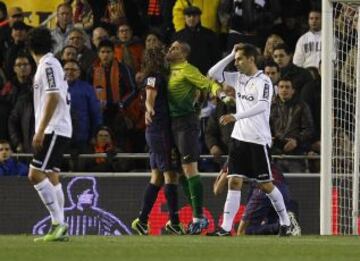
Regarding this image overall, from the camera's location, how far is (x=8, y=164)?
19547 mm

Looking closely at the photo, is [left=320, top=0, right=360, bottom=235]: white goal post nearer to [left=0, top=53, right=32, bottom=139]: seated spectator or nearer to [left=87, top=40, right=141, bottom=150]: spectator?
[left=87, top=40, right=141, bottom=150]: spectator

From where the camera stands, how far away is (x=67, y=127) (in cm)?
1470

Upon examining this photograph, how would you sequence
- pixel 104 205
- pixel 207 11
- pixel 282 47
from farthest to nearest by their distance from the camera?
pixel 207 11 < pixel 282 47 < pixel 104 205

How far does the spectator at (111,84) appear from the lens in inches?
805

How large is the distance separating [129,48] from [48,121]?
7.01 meters

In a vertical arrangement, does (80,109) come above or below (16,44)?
below

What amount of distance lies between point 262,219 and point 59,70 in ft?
13.7

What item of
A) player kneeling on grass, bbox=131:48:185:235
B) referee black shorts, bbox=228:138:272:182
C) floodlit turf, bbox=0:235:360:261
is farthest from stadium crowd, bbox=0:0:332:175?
floodlit turf, bbox=0:235:360:261

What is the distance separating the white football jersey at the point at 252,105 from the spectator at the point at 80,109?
3974 millimetres

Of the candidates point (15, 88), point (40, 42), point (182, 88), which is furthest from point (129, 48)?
point (40, 42)

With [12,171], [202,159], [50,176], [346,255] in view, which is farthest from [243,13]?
[346,255]

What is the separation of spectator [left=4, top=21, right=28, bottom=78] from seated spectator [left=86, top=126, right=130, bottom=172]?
2.28 meters

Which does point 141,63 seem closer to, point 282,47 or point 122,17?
point 122,17

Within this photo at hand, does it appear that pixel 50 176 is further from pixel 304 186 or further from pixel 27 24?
pixel 27 24
